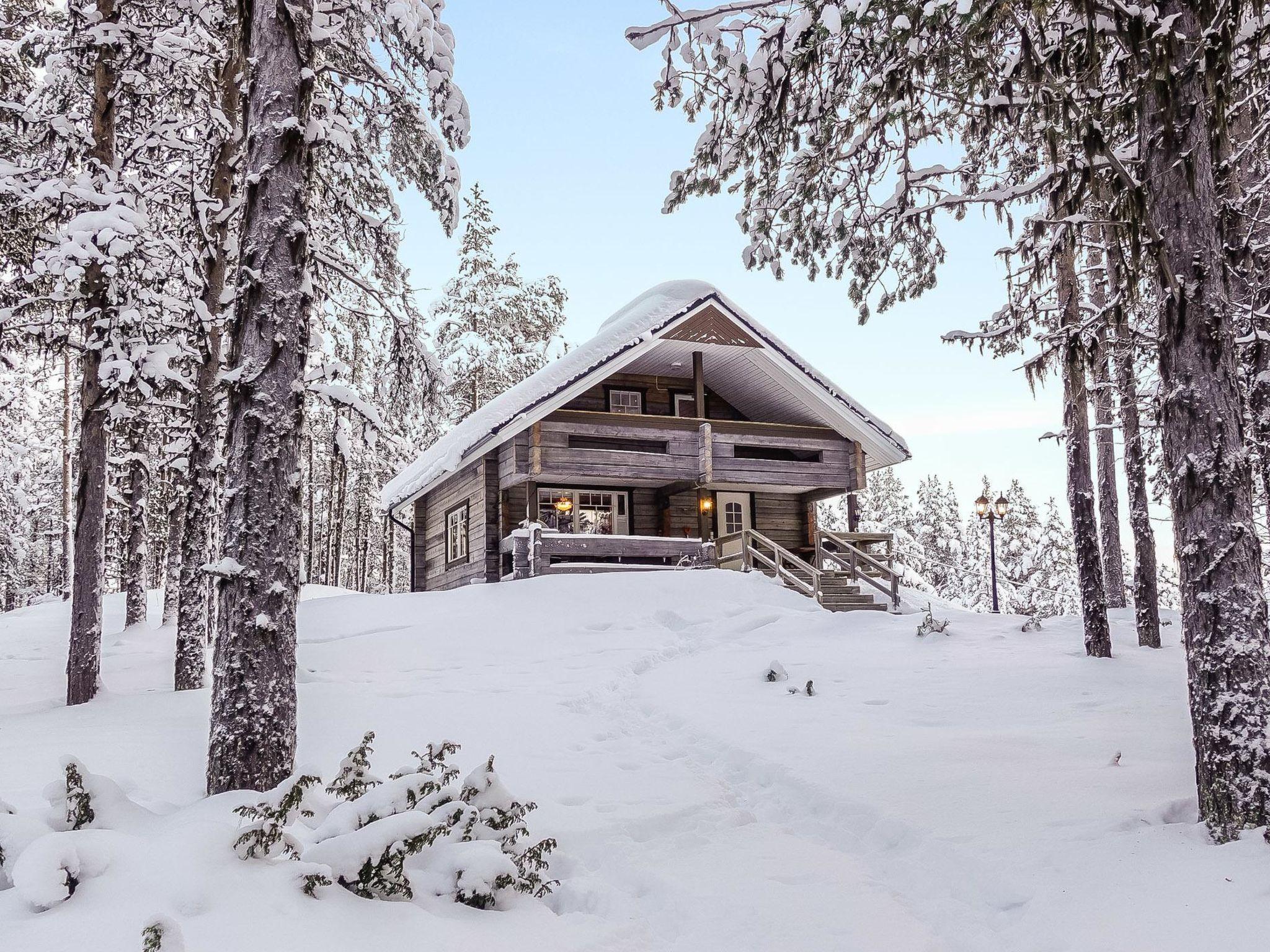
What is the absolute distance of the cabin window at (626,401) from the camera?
21953 mm

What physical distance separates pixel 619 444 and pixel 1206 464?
1603 centimetres

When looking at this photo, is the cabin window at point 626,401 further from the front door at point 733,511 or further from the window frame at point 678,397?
the front door at point 733,511

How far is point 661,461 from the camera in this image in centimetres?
1955

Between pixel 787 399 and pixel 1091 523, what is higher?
pixel 787 399

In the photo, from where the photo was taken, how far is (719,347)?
20.1m

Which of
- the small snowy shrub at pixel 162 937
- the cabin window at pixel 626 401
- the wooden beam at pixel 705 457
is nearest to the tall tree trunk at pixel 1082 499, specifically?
the wooden beam at pixel 705 457

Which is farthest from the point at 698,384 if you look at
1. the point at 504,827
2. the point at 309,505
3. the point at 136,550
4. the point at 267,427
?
the point at 309,505

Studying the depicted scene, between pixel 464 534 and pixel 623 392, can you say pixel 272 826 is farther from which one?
pixel 623 392

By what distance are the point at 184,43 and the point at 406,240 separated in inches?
162

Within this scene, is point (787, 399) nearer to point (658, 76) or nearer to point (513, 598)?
point (513, 598)

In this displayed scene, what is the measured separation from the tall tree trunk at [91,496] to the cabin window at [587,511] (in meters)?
11.9

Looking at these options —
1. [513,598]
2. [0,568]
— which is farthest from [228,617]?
[0,568]

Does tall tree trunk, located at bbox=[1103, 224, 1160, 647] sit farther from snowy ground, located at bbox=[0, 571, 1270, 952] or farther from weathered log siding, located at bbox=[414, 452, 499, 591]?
weathered log siding, located at bbox=[414, 452, 499, 591]

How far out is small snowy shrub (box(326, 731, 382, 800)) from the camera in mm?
4199
